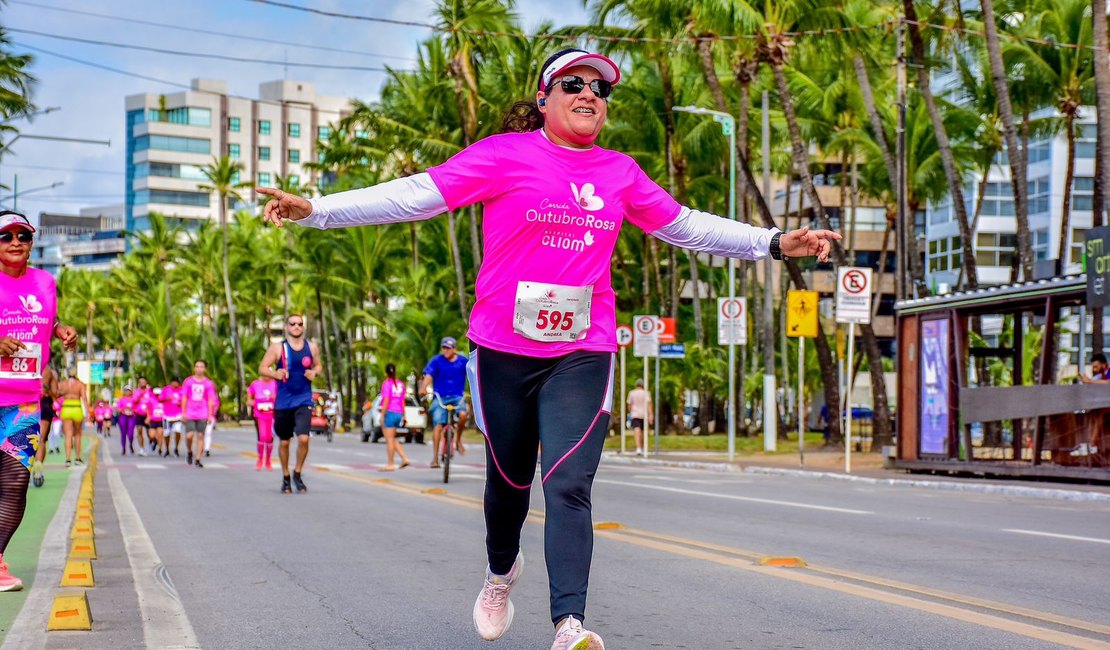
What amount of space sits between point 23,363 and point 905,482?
16495 mm

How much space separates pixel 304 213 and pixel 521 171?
0.76 meters

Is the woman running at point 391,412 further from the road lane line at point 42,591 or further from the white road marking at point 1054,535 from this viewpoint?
the white road marking at point 1054,535

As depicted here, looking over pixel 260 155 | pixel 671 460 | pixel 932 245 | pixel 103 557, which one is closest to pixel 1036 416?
pixel 671 460

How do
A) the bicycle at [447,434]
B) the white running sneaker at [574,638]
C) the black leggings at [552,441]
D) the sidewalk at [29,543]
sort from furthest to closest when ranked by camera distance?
the bicycle at [447,434]
the sidewalk at [29,543]
the black leggings at [552,441]
the white running sneaker at [574,638]

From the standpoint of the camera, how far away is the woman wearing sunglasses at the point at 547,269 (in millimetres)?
4895

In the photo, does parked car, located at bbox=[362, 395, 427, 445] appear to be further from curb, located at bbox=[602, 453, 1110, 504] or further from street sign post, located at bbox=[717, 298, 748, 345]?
street sign post, located at bbox=[717, 298, 748, 345]

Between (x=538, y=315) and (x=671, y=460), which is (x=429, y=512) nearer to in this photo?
(x=538, y=315)

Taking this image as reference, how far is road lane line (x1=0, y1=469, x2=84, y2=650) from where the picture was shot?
20.5ft

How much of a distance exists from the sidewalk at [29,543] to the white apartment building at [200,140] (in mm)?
132905

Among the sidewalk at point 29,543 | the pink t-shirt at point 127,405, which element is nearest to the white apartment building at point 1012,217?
the pink t-shirt at point 127,405

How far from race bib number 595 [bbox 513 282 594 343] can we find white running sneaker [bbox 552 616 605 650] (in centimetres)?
95

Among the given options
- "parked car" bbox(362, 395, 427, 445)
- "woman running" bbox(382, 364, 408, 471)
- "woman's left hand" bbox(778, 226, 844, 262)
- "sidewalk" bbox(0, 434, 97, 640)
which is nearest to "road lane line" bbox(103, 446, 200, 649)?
"sidewalk" bbox(0, 434, 97, 640)

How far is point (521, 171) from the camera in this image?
16.6 ft

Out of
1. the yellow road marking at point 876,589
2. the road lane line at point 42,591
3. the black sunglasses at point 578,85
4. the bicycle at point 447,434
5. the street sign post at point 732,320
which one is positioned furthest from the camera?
the street sign post at point 732,320
